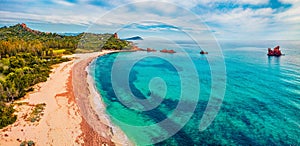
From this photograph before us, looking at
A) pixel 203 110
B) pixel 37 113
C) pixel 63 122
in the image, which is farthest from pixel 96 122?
pixel 203 110

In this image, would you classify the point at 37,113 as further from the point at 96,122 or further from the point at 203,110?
the point at 203,110

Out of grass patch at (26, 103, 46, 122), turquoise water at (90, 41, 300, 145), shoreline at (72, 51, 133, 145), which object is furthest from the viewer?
grass patch at (26, 103, 46, 122)

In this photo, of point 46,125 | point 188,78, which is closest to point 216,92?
point 188,78

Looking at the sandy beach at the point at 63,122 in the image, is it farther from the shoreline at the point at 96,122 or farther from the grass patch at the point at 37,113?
the grass patch at the point at 37,113

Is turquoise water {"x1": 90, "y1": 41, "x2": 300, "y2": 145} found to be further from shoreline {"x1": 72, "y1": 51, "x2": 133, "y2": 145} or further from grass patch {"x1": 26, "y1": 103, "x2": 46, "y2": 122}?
grass patch {"x1": 26, "y1": 103, "x2": 46, "y2": 122}

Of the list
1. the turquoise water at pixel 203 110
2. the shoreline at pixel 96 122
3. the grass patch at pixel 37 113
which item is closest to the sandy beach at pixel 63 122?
the shoreline at pixel 96 122

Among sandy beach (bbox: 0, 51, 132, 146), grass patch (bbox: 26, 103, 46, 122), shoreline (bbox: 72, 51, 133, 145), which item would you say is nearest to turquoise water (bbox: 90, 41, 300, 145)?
shoreline (bbox: 72, 51, 133, 145)

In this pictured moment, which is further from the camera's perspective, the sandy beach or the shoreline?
the shoreline
